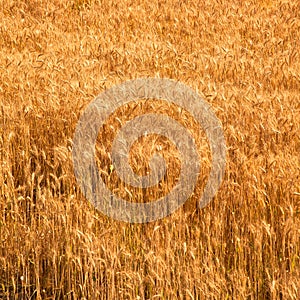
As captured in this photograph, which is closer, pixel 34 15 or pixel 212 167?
pixel 212 167

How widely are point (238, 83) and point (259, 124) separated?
5.32 ft

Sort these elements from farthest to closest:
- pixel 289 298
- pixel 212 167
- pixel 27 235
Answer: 1. pixel 212 167
2. pixel 27 235
3. pixel 289 298

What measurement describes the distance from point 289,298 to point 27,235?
1.33 meters

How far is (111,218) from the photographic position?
10.8 feet

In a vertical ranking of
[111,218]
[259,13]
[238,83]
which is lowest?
[111,218]

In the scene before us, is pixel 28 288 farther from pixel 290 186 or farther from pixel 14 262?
pixel 290 186

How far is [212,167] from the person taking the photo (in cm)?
363

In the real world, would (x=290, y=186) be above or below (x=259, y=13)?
below

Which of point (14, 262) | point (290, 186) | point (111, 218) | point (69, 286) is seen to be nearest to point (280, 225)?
point (290, 186)

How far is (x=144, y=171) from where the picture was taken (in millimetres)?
3604

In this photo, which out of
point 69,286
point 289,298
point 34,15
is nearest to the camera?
point 289,298

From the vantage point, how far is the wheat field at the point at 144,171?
288 centimetres

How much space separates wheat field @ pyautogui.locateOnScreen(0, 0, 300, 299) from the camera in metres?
2.88

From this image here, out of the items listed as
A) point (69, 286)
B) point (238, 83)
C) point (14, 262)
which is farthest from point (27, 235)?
point (238, 83)
